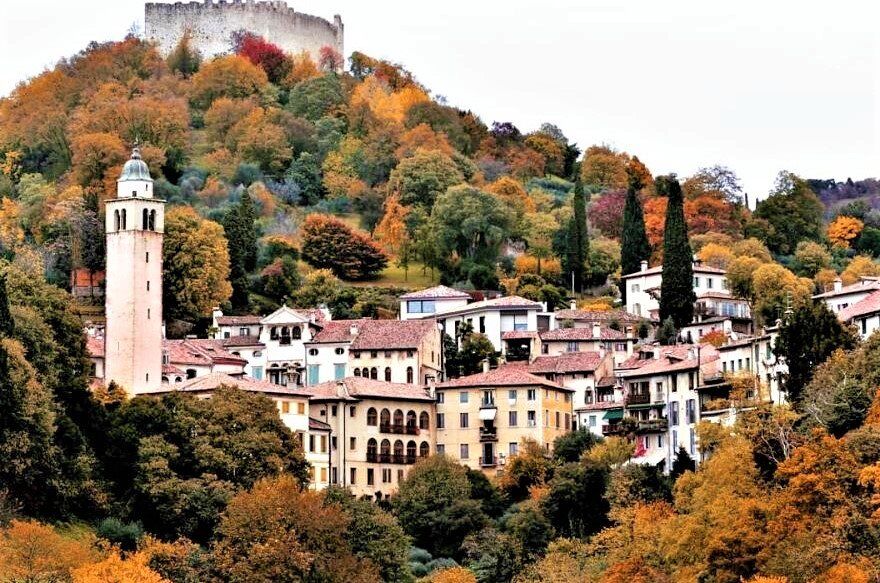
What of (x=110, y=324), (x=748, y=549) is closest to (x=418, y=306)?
(x=110, y=324)

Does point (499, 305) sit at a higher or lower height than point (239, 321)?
higher

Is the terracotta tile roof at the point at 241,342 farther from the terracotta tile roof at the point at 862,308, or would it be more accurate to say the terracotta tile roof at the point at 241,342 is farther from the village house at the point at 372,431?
the terracotta tile roof at the point at 862,308

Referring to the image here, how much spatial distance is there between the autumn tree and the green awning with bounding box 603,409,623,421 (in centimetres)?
2290

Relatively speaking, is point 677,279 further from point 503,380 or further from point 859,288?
point 503,380

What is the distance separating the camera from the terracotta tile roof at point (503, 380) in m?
107

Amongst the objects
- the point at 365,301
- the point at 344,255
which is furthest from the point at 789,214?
the point at 365,301

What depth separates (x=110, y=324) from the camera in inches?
4156

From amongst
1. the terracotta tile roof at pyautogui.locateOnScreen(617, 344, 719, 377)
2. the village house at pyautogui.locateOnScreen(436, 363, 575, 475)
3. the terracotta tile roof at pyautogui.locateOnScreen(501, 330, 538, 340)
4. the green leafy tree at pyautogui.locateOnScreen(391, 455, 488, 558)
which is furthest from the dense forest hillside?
the terracotta tile roof at pyautogui.locateOnScreen(501, 330, 538, 340)

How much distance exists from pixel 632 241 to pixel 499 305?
14488 millimetres

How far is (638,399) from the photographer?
104312 mm

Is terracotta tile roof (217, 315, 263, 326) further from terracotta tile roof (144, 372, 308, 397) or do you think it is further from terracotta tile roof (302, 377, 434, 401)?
terracotta tile roof (144, 372, 308, 397)

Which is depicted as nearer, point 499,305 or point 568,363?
point 568,363

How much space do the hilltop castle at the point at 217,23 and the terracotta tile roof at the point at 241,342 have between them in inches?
2346

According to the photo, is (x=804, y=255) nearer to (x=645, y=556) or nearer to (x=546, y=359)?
(x=546, y=359)
